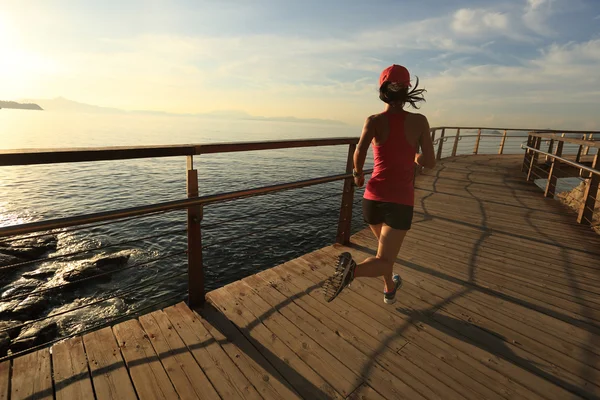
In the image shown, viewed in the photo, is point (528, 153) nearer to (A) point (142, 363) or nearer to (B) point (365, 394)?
(B) point (365, 394)

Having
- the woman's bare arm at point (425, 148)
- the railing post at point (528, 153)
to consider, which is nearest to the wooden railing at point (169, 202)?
the woman's bare arm at point (425, 148)

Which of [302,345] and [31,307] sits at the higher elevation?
[302,345]

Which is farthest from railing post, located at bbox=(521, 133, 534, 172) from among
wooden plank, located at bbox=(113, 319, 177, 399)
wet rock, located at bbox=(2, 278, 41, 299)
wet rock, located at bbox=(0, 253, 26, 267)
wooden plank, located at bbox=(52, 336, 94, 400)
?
wet rock, located at bbox=(0, 253, 26, 267)

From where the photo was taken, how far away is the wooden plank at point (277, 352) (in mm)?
1995

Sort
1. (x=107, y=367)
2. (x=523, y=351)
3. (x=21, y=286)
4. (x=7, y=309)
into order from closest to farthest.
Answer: (x=107, y=367) → (x=523, y=351) → (x=7, y=309) → (x=21, y=286)

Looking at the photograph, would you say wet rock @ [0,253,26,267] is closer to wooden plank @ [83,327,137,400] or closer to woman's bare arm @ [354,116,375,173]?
wooden plank @ [83,327,137,400]

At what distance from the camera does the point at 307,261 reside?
3.84 meters

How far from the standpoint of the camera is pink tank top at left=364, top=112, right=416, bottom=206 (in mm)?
2297

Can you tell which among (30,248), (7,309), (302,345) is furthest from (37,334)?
(302,345)

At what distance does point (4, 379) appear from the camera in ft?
6.33

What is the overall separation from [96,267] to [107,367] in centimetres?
851

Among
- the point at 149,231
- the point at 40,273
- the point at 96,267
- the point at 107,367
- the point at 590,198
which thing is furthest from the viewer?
the point at 149,231

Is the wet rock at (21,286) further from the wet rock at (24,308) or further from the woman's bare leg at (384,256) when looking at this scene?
the woman's bare leg at (384,256)

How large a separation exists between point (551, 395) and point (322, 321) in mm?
1640
